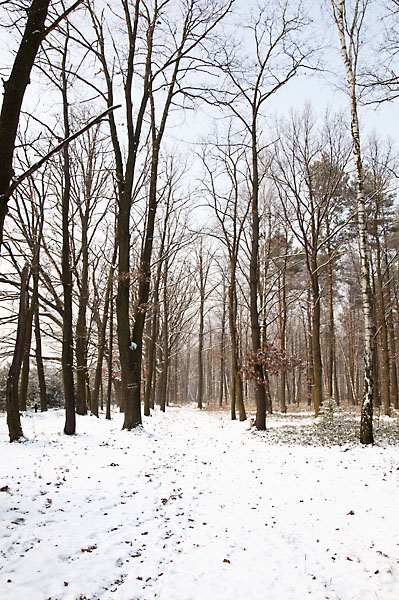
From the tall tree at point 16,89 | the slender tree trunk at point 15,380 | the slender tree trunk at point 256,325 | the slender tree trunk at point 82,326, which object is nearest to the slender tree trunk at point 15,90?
the tall tree at point 16,89

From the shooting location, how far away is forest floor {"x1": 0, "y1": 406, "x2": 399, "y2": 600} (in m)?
3.07

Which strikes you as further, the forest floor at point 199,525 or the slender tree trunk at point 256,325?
the slender tree trunk at point 256,325

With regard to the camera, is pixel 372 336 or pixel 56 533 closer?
pixel 56 533

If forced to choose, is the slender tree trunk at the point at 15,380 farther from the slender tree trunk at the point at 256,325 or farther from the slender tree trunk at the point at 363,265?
the slender tree trunk at the point at 363,265

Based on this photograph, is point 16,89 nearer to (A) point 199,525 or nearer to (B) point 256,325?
(A) point 199,525

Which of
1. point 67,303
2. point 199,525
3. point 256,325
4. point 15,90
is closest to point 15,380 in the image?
point 67,303

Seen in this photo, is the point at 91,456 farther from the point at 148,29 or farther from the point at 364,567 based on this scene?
the point at 148,29

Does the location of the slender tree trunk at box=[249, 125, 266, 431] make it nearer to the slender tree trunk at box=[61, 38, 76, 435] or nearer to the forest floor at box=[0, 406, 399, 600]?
the forest floor at box=[0, 406, 399, 600]

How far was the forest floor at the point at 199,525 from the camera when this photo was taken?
3.07 metres

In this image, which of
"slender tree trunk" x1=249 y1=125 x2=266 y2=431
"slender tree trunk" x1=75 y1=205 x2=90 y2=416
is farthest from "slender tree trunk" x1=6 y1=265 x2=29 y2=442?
"slender tree trunk" x1=75 y1=205 x2=90 y2=416

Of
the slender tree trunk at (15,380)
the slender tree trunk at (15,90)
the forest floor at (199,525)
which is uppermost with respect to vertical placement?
the slender tree trunk at (15,90)

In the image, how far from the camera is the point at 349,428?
455 inches

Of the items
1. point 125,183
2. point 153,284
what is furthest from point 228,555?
point 153,284

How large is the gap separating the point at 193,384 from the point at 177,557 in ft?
256
